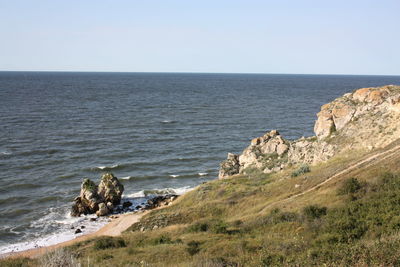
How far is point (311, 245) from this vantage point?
47.0 ft

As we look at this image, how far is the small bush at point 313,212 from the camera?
1853cm

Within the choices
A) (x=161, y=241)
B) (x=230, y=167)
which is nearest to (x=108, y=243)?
(x=161, y=241)

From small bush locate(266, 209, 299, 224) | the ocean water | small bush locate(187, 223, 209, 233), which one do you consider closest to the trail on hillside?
small bush locate(266, 209, 299, 224)

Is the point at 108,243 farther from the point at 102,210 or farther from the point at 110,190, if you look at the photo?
the point at 110,190

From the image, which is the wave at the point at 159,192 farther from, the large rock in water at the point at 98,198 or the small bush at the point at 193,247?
the small bush at the point at 193,247

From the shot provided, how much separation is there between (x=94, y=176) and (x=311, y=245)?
135 ft

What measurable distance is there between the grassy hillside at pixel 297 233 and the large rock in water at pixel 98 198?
45.4ft

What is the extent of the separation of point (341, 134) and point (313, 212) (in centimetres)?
2164

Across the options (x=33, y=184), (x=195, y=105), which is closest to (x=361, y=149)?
(x=33, y=184)

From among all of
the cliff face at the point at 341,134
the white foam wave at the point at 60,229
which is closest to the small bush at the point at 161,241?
the white foam wave at the point at 60,229

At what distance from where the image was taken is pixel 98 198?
41.9 metres

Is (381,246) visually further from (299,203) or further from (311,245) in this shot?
(299,203)

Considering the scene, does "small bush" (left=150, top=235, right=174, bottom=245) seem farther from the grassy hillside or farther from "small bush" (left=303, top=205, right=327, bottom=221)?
"small bush" (left=303, top=205, right=327, bottom=221)

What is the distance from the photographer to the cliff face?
111 ft
